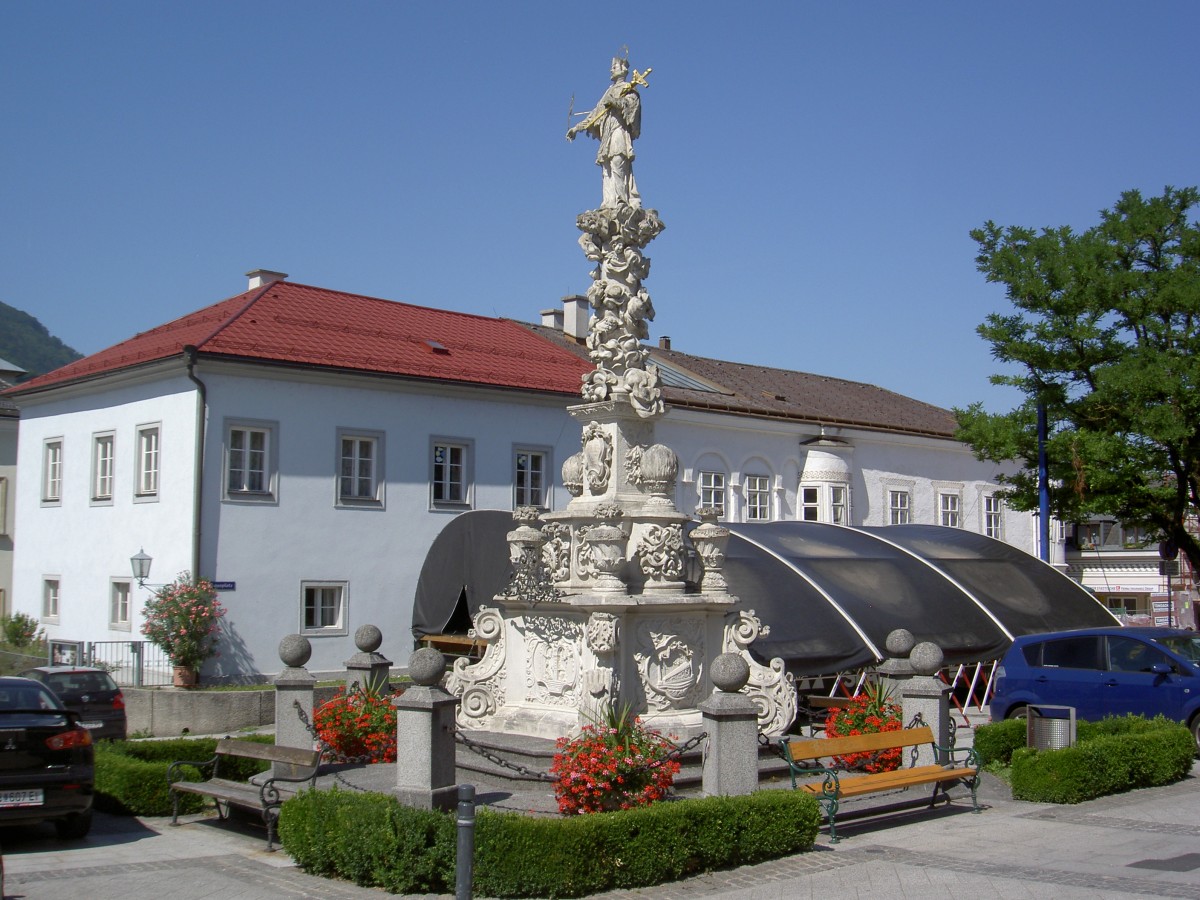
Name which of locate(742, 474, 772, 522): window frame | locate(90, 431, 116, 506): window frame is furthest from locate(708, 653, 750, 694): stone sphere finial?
locate(742, 474, 772, 522): window frame

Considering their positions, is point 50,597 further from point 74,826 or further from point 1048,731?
point 1048,731

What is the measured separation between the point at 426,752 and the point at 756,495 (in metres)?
23.2

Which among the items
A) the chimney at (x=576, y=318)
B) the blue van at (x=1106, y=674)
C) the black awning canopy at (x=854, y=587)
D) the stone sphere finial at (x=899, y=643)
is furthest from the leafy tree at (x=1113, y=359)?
the chimney at (x=576, y=318)

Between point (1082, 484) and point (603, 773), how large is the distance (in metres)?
15.2

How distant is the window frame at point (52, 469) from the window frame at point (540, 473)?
9838 mm

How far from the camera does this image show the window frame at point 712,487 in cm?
3067

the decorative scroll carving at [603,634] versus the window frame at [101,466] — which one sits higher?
the window frame at [101,466]

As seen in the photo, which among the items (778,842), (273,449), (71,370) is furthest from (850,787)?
(71,370)

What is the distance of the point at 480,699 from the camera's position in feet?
42.2

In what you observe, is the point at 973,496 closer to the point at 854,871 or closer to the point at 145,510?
the point at 145,510

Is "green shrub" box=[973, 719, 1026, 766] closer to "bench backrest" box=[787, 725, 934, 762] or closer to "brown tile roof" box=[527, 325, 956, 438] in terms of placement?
"bench backrest" box=[787, 725, 934, 762]

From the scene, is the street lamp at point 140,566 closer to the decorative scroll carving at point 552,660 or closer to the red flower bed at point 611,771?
the decorative scroll carving at point 552,660

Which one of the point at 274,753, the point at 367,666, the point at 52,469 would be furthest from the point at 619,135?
the point at 52,469

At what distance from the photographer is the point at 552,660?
12422 millimetres
